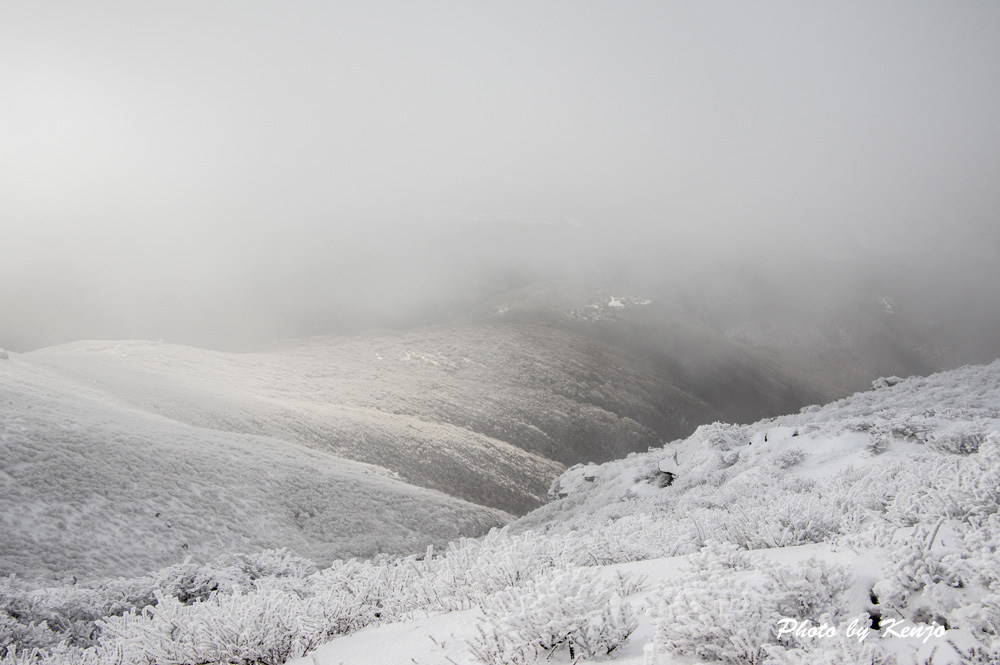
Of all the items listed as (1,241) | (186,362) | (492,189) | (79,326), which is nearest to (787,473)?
(186,362)

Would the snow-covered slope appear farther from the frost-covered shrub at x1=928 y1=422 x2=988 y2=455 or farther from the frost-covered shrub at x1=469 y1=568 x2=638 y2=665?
the frost-covered shrub at x1=928 y1=422 x2=988 y2=455

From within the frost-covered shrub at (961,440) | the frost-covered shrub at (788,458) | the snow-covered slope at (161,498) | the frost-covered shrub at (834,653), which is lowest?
the snow-covered slope at (161,498)

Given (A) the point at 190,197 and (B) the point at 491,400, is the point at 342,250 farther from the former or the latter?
(B) the point at 491,400

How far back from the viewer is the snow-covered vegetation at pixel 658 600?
276 cm

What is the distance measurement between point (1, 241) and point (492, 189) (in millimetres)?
102410

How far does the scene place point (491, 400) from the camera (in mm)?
49094

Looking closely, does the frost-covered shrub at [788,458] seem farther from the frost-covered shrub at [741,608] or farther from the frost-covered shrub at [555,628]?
the frost-covered shrub at [555,628]

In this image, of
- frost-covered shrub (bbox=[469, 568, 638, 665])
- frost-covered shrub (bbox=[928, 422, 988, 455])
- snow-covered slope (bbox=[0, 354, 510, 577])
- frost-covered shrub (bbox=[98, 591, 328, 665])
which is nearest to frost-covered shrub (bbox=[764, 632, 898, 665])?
frost-covered shrub (bbox=[469, 568, 638, 665])

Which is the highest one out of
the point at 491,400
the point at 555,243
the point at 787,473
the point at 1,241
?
the point at 555,243

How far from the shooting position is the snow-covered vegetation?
276 cm

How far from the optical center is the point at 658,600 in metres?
3.21

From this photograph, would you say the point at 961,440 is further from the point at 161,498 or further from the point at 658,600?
the point at 161,498

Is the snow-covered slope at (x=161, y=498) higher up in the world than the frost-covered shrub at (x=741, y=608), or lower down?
lower down

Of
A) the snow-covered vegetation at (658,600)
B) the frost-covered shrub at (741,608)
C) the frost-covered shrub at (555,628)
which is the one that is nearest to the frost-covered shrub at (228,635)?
the snow-covered vegetation at (658,600)
